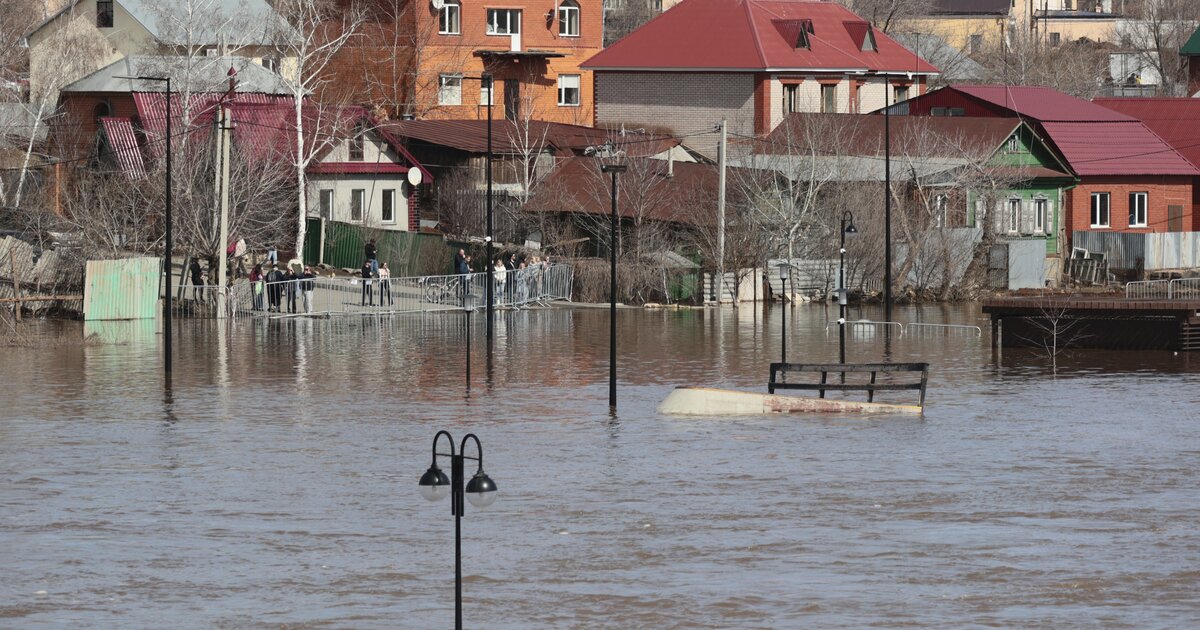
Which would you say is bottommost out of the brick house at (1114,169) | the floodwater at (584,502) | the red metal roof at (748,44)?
the floodwater at (584,502)

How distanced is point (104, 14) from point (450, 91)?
16.1 metres

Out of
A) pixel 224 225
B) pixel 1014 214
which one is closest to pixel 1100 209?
pixel 1014 214

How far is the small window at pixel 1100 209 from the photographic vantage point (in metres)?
71.2

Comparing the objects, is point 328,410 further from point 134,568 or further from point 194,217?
point 194,217

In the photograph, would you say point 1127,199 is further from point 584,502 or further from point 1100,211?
point 584,502

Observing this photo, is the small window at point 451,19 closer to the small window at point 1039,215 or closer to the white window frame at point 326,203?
the white window frame at point 326,203

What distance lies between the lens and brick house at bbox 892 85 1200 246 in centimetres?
7075

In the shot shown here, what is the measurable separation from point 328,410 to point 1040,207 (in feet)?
145

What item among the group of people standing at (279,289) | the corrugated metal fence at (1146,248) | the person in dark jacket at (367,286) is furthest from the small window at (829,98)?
the group of people standing at (279,289)

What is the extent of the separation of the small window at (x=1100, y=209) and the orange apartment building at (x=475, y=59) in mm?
25188

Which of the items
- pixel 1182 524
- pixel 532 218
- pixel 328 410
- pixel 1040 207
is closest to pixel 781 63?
pixel 1040 207

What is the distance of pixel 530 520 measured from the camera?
2144 centimetres

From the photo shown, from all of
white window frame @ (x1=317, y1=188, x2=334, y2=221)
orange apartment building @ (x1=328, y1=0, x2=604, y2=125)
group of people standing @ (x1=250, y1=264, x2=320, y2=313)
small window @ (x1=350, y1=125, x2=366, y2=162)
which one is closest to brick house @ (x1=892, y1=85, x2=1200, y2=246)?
orange apartment building @ (x1=328, y1=0, x2=604, y2=125)

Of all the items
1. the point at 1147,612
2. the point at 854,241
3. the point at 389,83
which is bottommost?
the point at 1147,612
